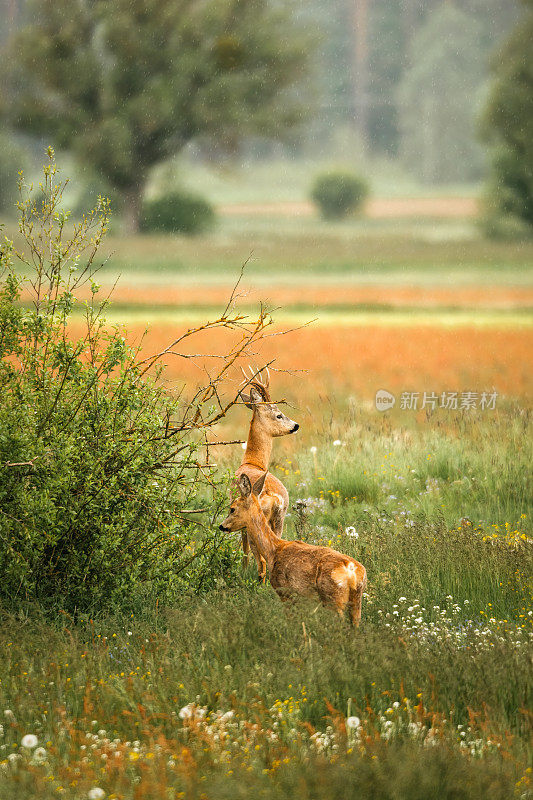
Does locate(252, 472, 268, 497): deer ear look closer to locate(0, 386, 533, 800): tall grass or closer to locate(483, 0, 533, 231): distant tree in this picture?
locate(0, 386, 533, 800): tall grass

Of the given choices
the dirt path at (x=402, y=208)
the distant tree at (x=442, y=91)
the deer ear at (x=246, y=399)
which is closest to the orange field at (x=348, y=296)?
the dirt path at (x=402, y=208)

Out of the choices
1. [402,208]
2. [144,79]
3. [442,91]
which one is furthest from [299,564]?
[144,79]

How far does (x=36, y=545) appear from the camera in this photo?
297 inches

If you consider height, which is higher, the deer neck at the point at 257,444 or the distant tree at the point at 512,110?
the distant tree at the point at 512,110

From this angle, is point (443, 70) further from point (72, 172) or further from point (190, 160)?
point (72, 172)

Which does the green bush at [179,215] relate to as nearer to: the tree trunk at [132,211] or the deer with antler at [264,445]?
the tree trunk at [132,211]

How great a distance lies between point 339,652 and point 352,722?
1.20 m

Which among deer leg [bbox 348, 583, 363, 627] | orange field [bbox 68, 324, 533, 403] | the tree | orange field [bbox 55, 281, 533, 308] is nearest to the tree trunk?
the tree

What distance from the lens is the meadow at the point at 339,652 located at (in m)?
4.66

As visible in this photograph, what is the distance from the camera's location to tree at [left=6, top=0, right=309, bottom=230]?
97.9 feet

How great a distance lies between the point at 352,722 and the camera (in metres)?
5.02

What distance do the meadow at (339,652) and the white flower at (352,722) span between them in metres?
0.01

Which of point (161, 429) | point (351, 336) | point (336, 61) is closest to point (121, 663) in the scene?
point (161, 429)

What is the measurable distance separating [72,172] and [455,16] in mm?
11175
